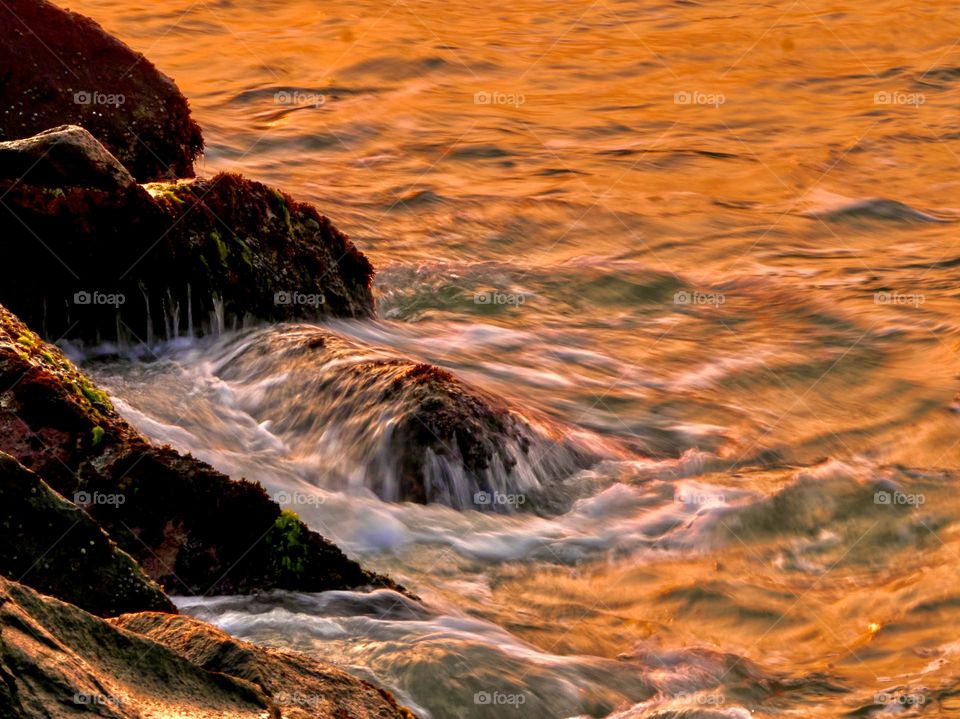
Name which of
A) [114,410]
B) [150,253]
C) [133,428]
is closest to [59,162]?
[150,253]

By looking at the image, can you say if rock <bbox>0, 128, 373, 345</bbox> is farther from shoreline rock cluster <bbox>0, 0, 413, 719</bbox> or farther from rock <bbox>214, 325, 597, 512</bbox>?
rock <bbox>214, 325, 597, 512</bbox>

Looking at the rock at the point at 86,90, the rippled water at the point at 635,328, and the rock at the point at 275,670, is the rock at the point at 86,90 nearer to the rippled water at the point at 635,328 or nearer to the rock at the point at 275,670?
the rippled water at the point at 635,328

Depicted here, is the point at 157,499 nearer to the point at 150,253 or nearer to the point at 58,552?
the point at 58,552

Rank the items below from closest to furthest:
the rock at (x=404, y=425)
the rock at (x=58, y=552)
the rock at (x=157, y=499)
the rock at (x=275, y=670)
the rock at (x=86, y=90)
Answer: the rock at (x=275, y=670) → the rock at (x=58, y=552) → the rock at (x=157, y=499) → the rock at (x=404, y=425) → the rock at (x=86, y=90)

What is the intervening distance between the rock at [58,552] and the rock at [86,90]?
15.9 feet

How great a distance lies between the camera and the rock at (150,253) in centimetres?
687

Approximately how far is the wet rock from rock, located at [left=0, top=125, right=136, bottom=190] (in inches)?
168

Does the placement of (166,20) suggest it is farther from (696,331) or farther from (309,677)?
(309,677)

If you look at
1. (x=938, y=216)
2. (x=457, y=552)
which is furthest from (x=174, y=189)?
(x=938, y=216)

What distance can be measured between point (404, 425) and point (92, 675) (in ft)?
11.6

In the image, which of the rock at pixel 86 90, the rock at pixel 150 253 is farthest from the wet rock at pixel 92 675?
the rock at pixel 86 90

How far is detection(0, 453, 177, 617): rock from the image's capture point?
3.86m

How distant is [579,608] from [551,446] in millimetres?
1374

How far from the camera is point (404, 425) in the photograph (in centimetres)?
638
